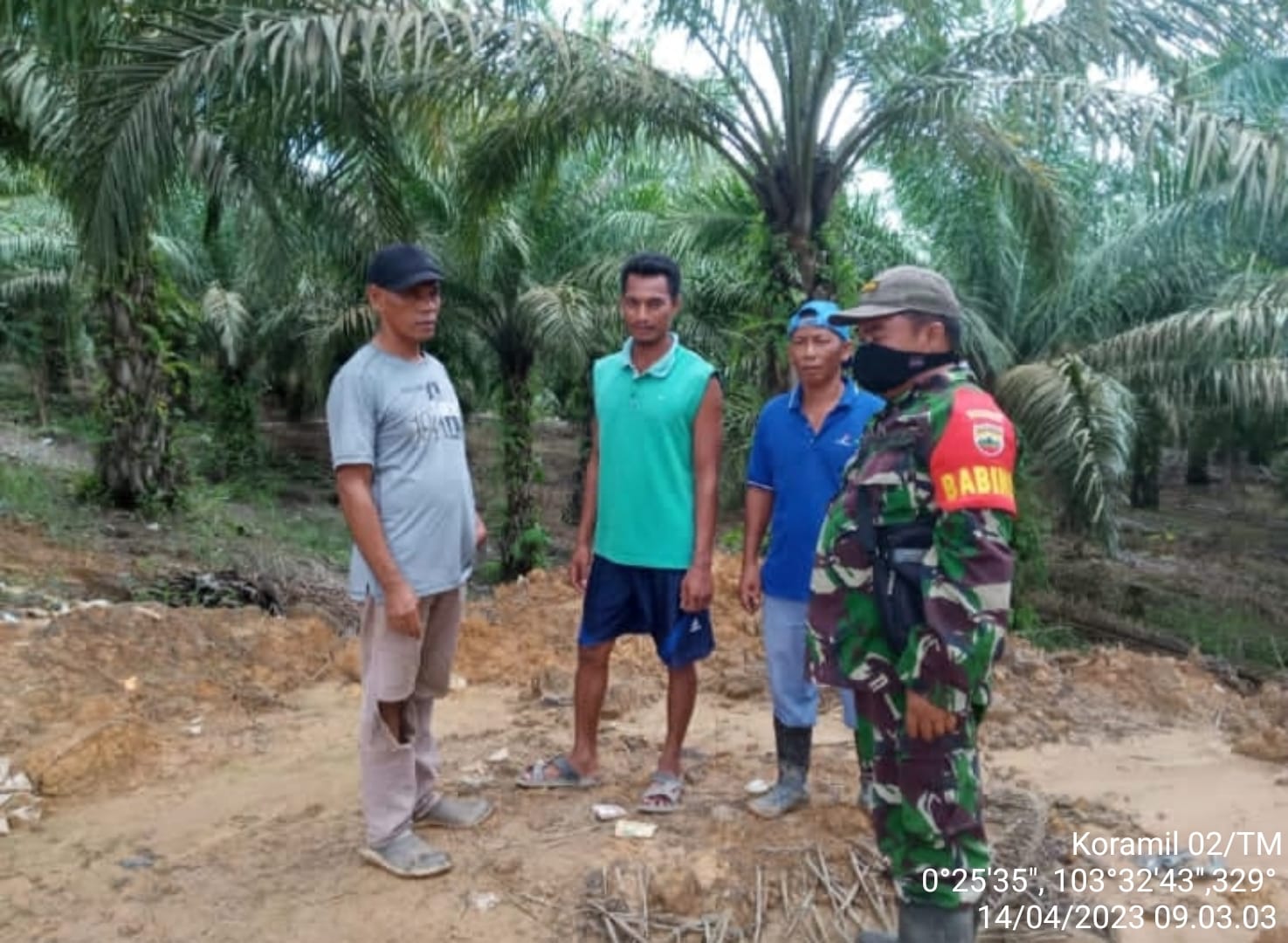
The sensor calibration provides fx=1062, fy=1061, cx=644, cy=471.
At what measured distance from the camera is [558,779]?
3531mm

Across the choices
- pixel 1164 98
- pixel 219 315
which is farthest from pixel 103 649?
pixel 219 315

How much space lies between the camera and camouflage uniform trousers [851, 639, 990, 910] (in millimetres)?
2464

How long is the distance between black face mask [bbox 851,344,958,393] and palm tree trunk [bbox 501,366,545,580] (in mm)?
10981

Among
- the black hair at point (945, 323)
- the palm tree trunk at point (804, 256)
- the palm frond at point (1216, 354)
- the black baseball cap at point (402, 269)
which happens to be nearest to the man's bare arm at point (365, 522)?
the black baseball cap at point (402, 269)

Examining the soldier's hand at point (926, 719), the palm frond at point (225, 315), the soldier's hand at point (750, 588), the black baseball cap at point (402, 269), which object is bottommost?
the soldier's hand at point (926, 719)

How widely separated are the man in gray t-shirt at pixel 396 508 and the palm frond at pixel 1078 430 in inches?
280


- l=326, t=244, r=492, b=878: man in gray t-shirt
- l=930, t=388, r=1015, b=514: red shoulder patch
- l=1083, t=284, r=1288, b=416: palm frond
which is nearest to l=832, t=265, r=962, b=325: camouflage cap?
l=930, t=388, r=1015, b=514: red shoulder patch

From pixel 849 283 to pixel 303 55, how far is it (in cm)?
397

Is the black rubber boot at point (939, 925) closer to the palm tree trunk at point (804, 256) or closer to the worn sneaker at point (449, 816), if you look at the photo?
the worn sneaker at point (449, 816)

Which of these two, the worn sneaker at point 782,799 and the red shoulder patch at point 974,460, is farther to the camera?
the worn sneaker at point 782,799

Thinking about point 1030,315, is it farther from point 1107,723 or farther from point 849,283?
point 1107,723

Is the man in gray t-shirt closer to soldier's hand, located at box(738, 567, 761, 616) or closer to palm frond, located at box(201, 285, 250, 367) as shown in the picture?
soldier's hand, located at box(738, 567, 761, 616)

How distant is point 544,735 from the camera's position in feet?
14.1

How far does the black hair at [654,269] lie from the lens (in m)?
3.21
